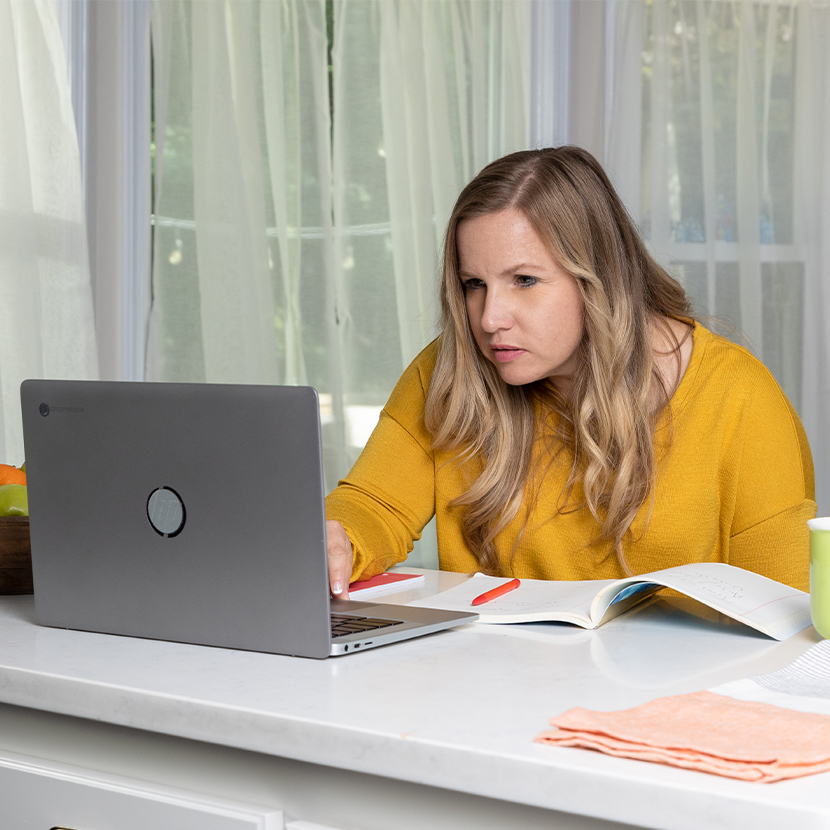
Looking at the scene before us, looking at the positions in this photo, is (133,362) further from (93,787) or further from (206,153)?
(93,787)

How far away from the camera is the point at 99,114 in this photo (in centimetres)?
236

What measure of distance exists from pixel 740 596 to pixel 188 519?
20.6 inches

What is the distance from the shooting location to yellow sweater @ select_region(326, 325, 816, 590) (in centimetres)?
133

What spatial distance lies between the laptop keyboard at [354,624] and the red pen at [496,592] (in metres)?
0.15

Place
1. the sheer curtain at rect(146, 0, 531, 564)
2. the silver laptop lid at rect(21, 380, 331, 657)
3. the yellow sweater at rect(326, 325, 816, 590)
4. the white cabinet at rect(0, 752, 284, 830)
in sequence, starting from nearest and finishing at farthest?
the white cabinet at rect(0, 752, 284, 830) → the silver laptop lid at rect(21, 380, 331, 657) → the yellow sweater at rect(326, 325, 816, 590) → the sheer curtain at rect(146, 0, 531, 564)

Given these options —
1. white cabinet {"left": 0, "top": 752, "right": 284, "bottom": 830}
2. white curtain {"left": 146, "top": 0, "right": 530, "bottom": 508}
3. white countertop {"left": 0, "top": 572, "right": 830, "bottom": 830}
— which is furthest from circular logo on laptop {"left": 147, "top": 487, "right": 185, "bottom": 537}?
white curtain {"left": 146, "top": 0, "right": 530, "bottom": 508}

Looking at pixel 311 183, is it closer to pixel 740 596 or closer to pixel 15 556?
pixel 15 556

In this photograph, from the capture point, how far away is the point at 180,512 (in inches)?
34.7

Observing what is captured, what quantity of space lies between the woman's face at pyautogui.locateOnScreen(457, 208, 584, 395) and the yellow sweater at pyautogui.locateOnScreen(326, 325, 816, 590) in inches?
7.0

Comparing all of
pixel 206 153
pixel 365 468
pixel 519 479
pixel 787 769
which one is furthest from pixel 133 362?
pixel 787 769

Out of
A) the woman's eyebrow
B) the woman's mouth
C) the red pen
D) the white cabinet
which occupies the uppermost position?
the woman's eyebrow

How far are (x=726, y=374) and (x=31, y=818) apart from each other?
1.04 meters

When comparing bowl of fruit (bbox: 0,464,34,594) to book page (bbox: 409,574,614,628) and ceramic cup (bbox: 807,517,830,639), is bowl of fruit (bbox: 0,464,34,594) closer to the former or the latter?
book page (bbox: 409,574,614,628)

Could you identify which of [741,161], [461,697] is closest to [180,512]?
[461,697]
